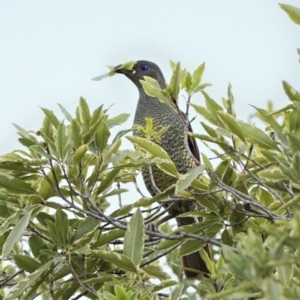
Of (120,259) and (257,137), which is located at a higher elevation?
(257,137)

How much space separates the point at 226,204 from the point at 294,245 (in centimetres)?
83

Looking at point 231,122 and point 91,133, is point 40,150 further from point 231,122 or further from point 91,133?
point 231,122

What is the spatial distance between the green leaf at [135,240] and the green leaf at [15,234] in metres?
0.37

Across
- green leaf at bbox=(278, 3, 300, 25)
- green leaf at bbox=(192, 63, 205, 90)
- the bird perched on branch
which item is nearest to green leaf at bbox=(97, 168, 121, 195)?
green leaf at bbox=(192, 63, 205, 90)

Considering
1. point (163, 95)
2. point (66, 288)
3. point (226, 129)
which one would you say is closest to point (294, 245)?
point (226, 129)

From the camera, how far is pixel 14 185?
262 cm

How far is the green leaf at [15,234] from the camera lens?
245 centimetres

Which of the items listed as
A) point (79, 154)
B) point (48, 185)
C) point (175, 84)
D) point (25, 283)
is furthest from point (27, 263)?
point (175, 84)

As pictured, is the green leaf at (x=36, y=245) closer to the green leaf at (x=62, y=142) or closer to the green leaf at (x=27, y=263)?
the green leaf at (x=27, y=263)

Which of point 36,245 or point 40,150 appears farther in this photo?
point 36,245

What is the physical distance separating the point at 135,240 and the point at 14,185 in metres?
0.52

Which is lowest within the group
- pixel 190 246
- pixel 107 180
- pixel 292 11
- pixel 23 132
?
pixel 190 246

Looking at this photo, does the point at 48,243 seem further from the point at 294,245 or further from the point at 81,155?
the point at 294,245

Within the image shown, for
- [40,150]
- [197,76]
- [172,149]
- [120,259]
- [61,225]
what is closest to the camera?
[120,259]
